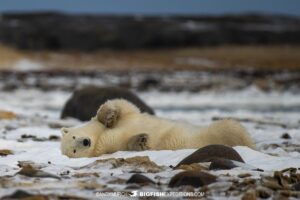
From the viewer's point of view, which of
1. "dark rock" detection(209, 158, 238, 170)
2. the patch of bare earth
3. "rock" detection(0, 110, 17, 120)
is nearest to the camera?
"dark rock" detection(209, 158, 238, 170)

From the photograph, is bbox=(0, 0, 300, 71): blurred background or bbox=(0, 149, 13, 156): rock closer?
bbox=(0, 149, 13, 156): rock

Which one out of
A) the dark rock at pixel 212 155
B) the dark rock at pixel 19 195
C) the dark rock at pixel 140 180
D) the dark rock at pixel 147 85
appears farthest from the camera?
the dark rock at pixel 147 85

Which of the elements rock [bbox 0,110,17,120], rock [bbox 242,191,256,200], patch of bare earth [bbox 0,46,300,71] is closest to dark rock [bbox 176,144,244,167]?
rock [bbox 242,191,256,200]

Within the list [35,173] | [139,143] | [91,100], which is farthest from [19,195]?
[91,100]

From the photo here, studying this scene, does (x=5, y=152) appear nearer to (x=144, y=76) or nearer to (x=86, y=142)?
(x=86, y=142)

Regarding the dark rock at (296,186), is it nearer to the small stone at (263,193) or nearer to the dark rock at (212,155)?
the small stone at (263,193)

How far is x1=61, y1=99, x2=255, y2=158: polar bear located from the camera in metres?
8.90

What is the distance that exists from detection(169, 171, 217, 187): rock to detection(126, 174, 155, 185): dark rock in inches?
8.2

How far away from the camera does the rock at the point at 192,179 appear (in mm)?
6449

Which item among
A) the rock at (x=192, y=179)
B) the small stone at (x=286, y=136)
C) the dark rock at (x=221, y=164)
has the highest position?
the small stone at (x=286, y=136)

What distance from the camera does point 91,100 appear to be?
53.5 ft

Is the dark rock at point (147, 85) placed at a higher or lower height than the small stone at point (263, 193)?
higher

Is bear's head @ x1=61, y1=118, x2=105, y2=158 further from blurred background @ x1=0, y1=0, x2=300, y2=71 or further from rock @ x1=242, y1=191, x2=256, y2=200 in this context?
blurred background @ x1=0, y1=0, x2=300, y2=71

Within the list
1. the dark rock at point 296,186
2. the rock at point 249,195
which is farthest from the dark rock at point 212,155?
the rock at point 249,195
